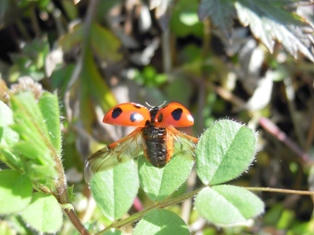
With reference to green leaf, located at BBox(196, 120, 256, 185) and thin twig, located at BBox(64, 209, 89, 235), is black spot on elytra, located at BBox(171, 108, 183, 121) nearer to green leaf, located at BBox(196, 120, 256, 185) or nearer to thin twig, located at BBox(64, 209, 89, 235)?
green leaf, located at BBox(196, 120, 256, 185)

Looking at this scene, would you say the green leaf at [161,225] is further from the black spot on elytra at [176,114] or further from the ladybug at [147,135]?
the black spot on elytra at [176,114]

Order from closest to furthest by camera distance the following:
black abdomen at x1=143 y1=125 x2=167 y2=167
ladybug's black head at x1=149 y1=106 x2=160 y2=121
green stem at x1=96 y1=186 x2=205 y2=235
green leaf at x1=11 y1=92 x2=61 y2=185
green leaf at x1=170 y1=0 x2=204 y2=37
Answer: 1. green leaf at x1=11 y1=92 x2=61 y2=185
2. green stem at x1=96 y1=186 x2=205 y2=235
3. black abdomen at x1=143 y1=125 x2=167 y2=167
4. ladybug's black head at x1=149 y1=106 x2=160 y2=121
5. green leaf at x1=170 y1=0 x2=204 y2=37

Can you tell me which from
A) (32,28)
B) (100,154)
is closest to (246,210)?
(100,154)

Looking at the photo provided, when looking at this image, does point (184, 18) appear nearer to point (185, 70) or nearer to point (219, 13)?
point (185, 70)

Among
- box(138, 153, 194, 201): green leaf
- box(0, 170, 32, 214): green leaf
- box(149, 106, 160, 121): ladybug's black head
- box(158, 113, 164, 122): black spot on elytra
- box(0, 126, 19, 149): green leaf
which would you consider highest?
box(0, 126, 19, 149): green leaf

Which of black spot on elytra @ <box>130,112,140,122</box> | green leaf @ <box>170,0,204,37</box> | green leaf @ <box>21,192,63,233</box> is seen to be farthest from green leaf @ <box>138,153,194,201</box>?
green leaf @ <box>170,0,204,37</box>

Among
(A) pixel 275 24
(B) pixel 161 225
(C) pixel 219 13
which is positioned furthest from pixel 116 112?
(A) pixel 275 24
